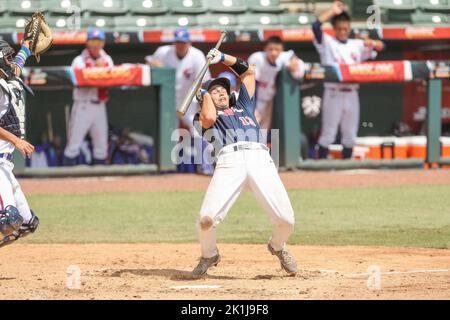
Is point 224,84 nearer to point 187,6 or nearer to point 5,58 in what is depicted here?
point 5,58

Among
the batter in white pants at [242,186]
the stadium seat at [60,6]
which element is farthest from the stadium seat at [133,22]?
the batter in white pants at [242,186]

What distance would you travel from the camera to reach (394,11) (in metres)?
18.2

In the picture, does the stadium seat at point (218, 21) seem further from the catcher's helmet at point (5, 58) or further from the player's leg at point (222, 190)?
the player's leg at point (222, 190)

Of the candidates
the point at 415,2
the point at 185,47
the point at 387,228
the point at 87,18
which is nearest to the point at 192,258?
the point at 387,228

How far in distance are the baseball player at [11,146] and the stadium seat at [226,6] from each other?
400 inches

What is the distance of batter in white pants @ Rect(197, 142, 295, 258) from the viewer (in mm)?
7367

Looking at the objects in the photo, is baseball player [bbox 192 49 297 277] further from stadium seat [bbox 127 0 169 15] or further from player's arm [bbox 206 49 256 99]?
stadium seat [bbox 127 0 169 15]

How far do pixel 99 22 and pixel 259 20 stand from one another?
2.65 metres

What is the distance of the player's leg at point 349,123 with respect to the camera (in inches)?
618

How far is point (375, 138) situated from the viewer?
16484 millimetres

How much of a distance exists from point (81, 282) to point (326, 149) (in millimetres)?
8834

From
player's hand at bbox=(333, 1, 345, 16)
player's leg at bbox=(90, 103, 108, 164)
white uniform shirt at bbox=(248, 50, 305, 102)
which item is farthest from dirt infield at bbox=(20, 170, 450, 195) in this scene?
player's hand at bbox=(333, 1, 345, 16)

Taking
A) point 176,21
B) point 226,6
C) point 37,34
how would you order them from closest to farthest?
point 37,34, point 176,21, point 226,6

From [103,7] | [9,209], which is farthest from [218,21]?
[9,209]
